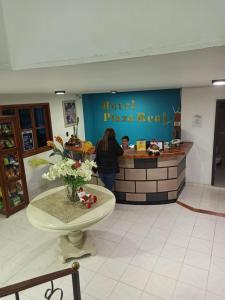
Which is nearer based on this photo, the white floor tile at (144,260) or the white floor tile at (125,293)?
the white floor tile at (125,293)

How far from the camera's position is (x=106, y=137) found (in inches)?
155

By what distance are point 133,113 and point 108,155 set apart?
9.50 feet

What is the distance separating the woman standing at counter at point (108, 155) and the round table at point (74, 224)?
701mm

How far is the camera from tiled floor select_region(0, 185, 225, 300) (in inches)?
99.0

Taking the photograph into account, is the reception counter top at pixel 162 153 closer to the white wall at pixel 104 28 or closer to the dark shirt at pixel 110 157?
the dark shirt at pixel 110 157

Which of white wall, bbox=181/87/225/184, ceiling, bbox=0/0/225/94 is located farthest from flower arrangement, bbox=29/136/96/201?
white wall, bbox=181/87/225/184

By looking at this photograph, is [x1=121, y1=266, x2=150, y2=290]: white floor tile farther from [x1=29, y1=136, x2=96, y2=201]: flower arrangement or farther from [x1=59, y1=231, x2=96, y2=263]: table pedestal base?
[x1=29, y1=136, x2=96, y2=201]: flower arrangement

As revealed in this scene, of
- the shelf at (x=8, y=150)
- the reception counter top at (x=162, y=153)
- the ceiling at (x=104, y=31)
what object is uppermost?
the ceiling at (x=104, y=31)

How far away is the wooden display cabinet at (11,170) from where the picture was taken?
163 inches

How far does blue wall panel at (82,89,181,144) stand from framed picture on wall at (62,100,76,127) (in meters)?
0.53

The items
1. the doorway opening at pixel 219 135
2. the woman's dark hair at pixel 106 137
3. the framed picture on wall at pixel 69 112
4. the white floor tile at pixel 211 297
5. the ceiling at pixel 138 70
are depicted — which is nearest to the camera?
the ceiling at pixel 138 70

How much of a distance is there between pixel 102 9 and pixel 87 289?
2.78m

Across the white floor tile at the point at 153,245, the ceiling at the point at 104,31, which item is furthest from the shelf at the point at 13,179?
the ceiling at the point at 104,31

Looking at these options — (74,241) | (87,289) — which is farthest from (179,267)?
(74,241)
